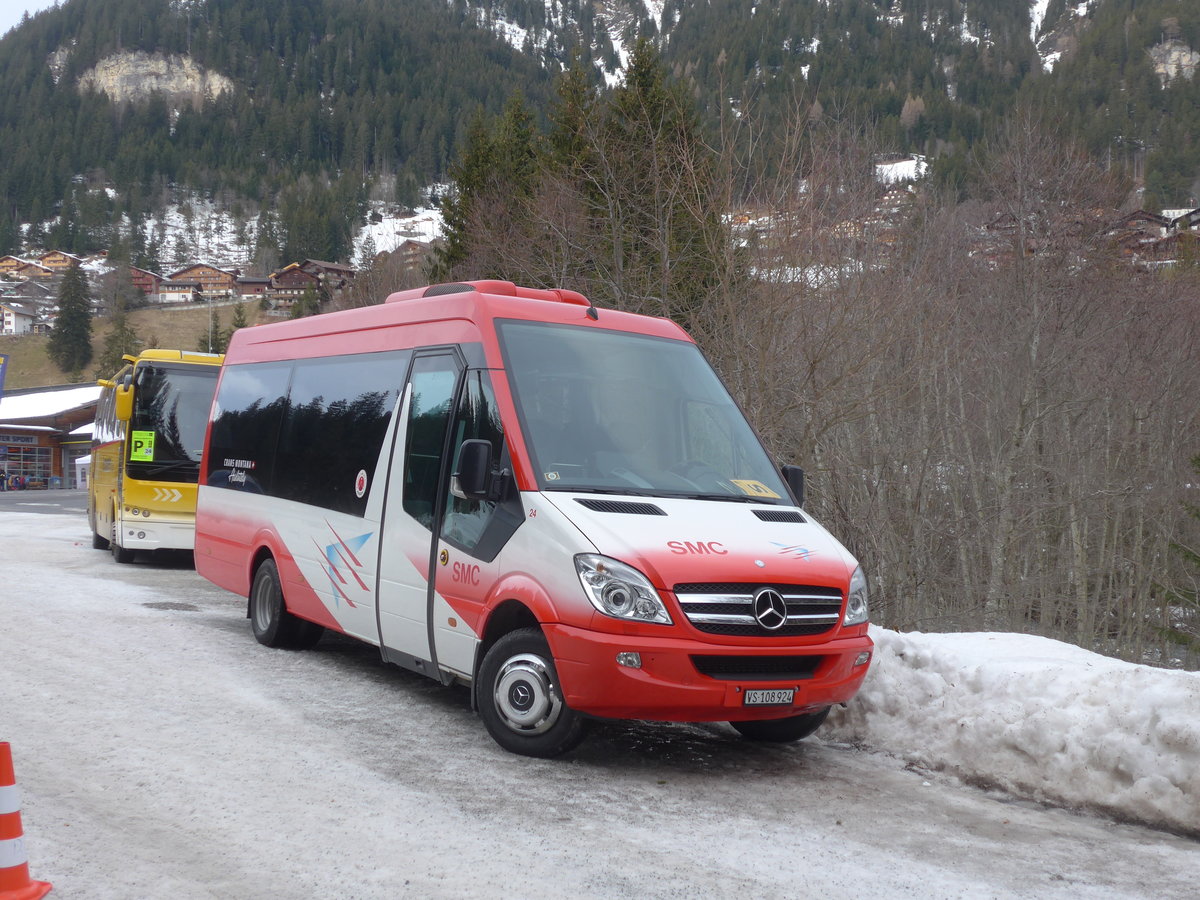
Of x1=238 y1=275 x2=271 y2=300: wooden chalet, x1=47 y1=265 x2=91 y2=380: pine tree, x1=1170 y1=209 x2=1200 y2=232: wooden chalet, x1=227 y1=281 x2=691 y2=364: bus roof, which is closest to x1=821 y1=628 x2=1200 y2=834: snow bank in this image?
x1=227 y1=281 x2=691 y2=364: bus roof

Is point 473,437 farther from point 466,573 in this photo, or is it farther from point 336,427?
point 336,427

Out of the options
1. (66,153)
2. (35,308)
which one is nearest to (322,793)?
(35,308)

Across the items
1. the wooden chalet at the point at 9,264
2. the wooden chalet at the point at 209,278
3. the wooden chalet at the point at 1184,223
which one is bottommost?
the wooden chalet at the point at 1184,223

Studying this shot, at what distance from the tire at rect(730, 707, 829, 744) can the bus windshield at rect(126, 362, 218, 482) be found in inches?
484

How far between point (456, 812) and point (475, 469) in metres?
1.92

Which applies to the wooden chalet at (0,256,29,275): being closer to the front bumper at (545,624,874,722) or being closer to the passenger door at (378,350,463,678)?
the passenger door at (378,350,463,678)

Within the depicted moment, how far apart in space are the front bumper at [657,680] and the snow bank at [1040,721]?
3.53 ft

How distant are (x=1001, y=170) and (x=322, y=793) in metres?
25.5

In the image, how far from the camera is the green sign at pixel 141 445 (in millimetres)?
17375

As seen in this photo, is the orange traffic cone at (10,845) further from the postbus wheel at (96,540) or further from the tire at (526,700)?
the postbus wheel at (96,540)

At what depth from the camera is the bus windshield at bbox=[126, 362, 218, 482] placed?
57.1ft

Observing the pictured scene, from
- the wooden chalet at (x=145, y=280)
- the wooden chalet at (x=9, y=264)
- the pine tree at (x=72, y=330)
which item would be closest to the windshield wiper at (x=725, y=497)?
the pine tree at (x=72, y=330)

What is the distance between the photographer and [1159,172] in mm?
64438

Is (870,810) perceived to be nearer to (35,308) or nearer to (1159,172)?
(1159,172)
